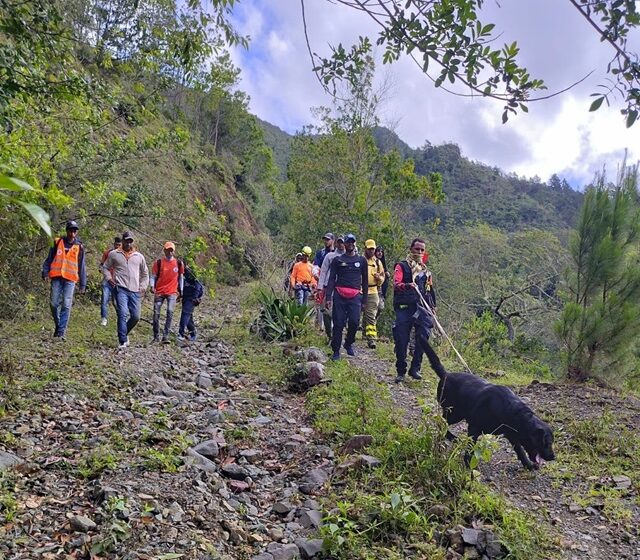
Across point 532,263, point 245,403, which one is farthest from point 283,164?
point 245,403

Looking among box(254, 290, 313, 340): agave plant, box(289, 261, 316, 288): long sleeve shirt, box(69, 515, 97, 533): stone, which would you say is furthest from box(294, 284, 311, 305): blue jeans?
box(69, 515, 97, 533): stone

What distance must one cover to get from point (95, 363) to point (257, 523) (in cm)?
375

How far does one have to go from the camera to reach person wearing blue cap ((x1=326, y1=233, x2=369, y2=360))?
725 cm

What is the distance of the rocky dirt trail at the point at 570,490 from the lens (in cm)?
345

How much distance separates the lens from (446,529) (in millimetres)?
3283

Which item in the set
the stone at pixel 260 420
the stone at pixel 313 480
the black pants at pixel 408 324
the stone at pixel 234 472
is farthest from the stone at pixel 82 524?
the black pants at pixel 408 324

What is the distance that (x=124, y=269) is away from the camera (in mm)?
7770

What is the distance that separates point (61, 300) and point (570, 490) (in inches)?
261

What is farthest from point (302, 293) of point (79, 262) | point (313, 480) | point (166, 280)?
point (313, 480)

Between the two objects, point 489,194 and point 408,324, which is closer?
point 408,324

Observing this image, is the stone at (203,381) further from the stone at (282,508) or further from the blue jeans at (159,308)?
the stone at (282,508)

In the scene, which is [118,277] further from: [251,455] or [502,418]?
[502,418]

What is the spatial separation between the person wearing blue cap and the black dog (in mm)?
2778

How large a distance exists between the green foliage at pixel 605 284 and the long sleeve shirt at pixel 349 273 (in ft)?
9.81
